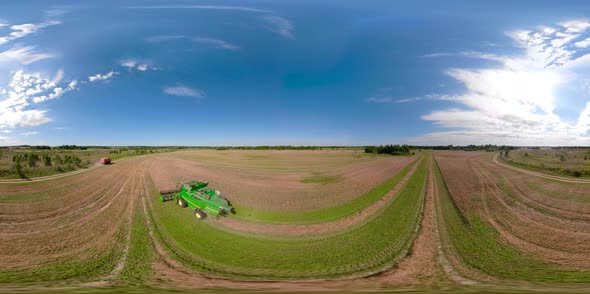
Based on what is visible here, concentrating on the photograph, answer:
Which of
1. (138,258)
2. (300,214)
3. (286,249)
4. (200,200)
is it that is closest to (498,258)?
(286,249)

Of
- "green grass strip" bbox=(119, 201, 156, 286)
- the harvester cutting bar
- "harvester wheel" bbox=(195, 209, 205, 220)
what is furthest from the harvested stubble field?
the harvester cutting bar

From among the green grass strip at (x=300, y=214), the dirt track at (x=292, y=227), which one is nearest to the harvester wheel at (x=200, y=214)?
the dirt track at (x=292, y=227)

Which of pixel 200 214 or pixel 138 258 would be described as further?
pixel 200 214

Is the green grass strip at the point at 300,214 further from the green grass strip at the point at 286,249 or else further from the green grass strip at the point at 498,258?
the green grass strip at the point at 498,258

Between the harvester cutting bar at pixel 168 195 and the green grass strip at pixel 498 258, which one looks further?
the harvester cutting bar at pixel 168 195

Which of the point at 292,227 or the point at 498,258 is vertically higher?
the point at 292,227

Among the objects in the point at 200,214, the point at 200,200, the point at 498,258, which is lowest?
the point at 498,258

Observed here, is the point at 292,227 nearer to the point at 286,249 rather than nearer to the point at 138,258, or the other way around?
the point at 286,249
